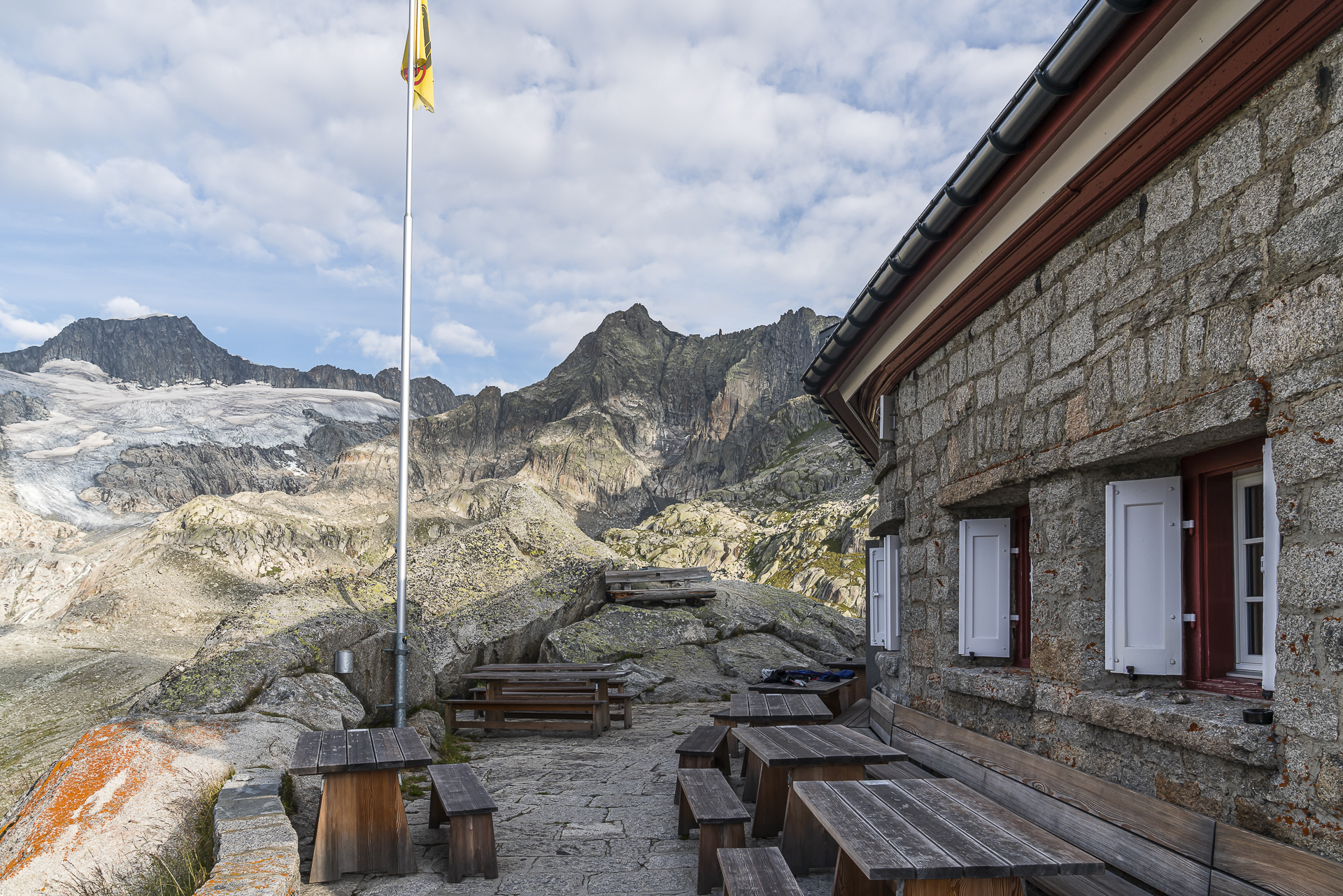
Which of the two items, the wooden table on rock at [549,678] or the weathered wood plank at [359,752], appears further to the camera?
the wooden table on rock at [549,678]

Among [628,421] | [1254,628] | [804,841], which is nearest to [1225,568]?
[1254,628]

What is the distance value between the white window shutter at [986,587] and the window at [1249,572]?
5.09ft

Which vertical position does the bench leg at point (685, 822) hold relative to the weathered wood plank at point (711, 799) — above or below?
below

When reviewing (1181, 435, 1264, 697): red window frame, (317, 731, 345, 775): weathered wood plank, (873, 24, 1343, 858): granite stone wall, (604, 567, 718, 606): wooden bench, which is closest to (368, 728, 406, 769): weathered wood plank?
(317, 731, 345, 775): weathered wood plank

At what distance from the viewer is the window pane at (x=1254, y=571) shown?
2648mm

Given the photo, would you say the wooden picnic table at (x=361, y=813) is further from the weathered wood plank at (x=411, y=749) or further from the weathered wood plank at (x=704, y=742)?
the weathered wood plank at (x=704, y=742)

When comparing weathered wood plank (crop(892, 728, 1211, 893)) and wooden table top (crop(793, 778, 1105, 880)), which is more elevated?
wooden table top (crop(793, 778, 1105, 880))

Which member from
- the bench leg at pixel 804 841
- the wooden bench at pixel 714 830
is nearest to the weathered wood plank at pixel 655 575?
the bench leg at pixel 804 841

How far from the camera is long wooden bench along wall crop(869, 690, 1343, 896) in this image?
6.97ft

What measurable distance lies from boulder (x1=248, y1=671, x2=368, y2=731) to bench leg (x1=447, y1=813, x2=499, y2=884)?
199 cm

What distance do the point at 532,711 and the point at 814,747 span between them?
4.71m

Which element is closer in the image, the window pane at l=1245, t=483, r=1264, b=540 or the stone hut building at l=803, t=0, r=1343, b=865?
the stone hut building at l=803, t=0, r=1343, b=865

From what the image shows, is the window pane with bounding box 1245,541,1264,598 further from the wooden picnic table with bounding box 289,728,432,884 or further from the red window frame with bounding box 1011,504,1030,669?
the wooden picnic table with bounding box 289,728,432,884

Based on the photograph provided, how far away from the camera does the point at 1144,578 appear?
9.81 feet
